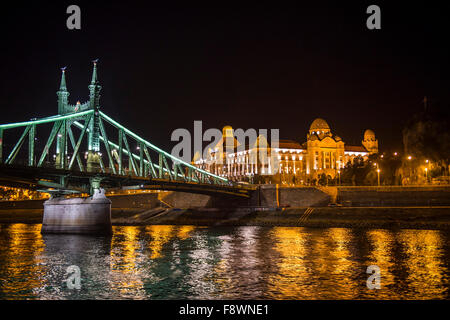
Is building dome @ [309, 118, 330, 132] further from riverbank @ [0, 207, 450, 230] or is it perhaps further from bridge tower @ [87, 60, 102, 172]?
bridge tower @ [87, 60, 102, 172]

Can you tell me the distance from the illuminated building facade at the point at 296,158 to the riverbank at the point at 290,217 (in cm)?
5338

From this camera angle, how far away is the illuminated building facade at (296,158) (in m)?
132

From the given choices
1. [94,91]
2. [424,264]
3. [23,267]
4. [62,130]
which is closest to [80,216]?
[62,130]

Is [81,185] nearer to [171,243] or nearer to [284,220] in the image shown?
[171,243]

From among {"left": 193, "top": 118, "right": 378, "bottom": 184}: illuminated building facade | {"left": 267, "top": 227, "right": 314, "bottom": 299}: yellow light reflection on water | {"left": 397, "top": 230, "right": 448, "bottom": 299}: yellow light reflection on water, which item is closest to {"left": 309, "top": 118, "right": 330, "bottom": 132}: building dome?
{"left": 193, "top": 118, "right": 378, "bottom": 184}: illuminated building facade

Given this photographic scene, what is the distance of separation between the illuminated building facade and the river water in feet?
283

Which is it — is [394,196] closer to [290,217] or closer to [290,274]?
[290,217]

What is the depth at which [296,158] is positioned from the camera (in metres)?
137

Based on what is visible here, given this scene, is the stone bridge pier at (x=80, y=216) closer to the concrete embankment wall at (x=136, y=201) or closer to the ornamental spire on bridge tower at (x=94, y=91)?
the ornamental spire on bridge tower at (x=94, y=91)

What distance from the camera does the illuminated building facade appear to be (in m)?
132

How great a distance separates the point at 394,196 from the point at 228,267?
4800 centimetres

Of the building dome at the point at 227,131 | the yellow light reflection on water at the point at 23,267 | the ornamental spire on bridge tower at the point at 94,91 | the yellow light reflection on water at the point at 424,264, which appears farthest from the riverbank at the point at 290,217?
the building dome at the point at 227,131
